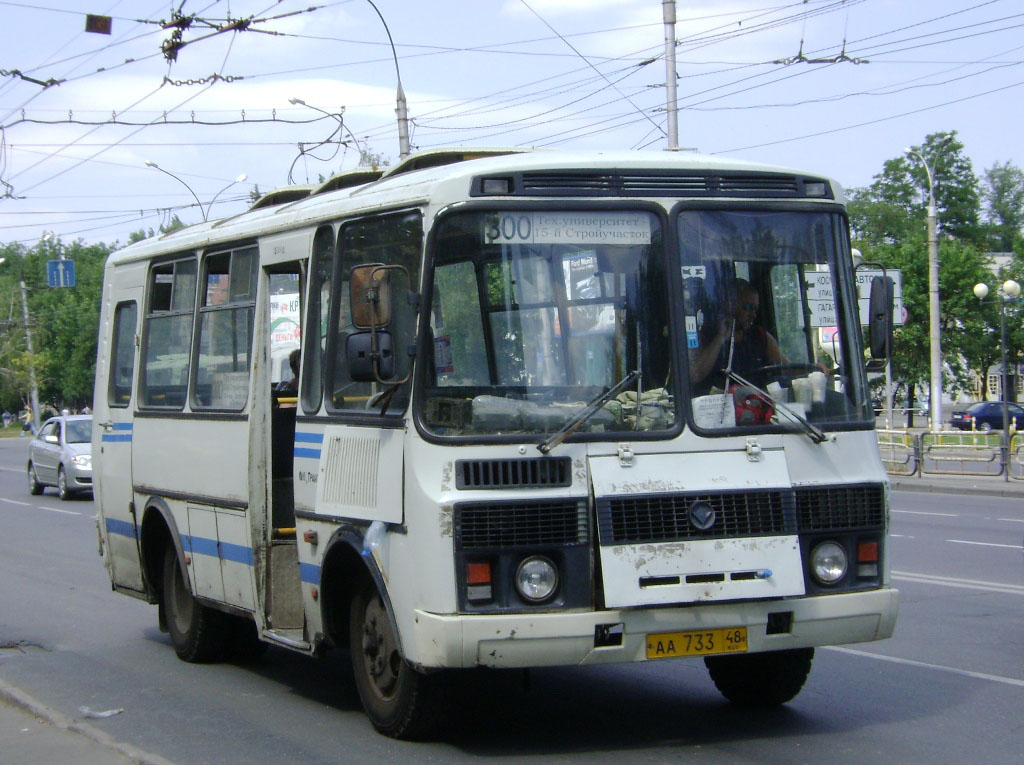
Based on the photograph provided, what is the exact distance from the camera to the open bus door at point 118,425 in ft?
33.9

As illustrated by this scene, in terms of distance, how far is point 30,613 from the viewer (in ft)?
39.8

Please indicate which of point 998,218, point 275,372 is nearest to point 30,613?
point 275,372

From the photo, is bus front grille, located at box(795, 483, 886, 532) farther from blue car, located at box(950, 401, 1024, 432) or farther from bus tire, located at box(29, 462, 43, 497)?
blue car, located at box(950, 401, 1024, 432)

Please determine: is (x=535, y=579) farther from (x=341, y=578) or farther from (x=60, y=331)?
(x=60, y=331)

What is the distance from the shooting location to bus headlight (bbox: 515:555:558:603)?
618cm

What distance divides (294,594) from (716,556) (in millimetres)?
3003

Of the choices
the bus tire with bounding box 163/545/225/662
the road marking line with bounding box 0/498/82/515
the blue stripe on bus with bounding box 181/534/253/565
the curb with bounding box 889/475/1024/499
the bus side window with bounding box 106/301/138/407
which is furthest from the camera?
the curb with bounding box 889/475/1024/499

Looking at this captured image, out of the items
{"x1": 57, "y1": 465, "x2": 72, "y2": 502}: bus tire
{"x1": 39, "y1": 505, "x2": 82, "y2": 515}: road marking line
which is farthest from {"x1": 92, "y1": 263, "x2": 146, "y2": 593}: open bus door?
{"x1": 57, "y1": 465, "x2": 72, "y2": 502}: bus tire

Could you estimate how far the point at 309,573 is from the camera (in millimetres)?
7574

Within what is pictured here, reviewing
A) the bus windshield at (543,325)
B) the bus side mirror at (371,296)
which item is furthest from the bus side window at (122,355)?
the bus windshield at (543,325)

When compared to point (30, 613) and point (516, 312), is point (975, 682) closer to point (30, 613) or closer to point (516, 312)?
point (516, 312)

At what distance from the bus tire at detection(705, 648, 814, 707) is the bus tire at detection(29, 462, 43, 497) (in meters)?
23.8

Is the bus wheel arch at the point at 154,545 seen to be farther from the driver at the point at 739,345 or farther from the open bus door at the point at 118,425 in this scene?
the driver at the point at 739,345

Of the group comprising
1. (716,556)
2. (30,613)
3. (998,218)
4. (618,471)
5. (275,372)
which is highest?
(998,218)
